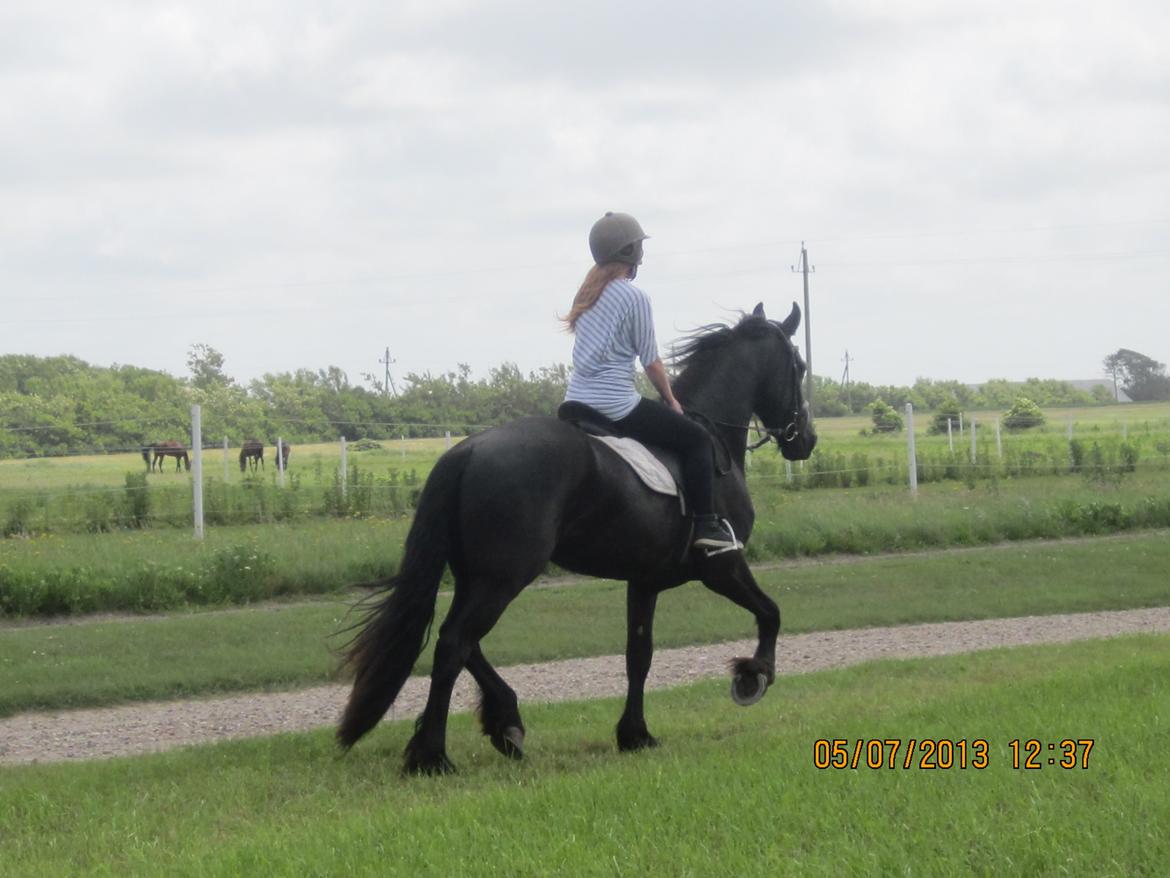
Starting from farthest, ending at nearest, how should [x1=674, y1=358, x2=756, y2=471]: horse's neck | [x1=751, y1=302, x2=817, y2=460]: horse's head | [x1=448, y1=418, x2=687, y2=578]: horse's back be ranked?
[x1=751, y1=302, x2=817, y2=460]: horse's head → [x1=674, y1=358, x2=756, y2=471]: horse's neck → [x1=448, y1=418, x2=687, y2=578]: horse's back

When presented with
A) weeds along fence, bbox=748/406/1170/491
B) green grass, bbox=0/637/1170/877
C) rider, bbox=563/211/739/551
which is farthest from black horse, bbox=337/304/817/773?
weeds along fence, bbox=748/406/1170/491

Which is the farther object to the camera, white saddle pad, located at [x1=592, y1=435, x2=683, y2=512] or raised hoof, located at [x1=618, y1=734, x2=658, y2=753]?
raised hoof, located at [x1=618, y1=734, x2=658, y2=753]

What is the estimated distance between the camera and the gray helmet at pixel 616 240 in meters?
7.55

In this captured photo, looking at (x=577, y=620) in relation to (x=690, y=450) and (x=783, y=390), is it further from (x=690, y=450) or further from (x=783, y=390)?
(x=690, y=450)

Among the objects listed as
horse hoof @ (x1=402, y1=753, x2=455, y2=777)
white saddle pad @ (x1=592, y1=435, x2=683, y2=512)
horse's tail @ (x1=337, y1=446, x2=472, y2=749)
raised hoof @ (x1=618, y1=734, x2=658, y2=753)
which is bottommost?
raised hoof @ (x1=618, y1=734, x2=658, y2=753)

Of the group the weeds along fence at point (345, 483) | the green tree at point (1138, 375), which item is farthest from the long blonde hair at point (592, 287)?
the green tree at point (1138, 375)

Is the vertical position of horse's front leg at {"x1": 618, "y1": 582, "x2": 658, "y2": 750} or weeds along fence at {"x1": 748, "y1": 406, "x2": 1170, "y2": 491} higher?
weeds along fence at {"x1": 748, "y1": 406, "x2": 1170, "y2": 491}

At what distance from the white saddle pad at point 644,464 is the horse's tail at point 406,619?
2.71 ft

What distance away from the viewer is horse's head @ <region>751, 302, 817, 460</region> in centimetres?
862

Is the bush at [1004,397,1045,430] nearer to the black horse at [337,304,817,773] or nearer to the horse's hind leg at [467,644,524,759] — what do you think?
the black horse at [337,304,817,773]

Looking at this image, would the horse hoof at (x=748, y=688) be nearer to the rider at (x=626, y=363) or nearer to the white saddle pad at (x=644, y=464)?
the rider at (x=626, y=363)

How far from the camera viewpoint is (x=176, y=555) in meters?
16.0

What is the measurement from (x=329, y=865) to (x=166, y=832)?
1.24 metres

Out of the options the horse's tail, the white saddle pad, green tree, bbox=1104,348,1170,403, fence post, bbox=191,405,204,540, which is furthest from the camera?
green tree, bbox=1104,348,1170,403
